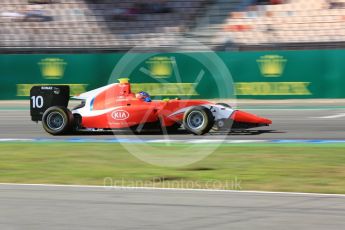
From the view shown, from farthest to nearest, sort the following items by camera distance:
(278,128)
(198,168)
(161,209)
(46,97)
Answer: (278,128), (46,97), (198,168), (161,209)

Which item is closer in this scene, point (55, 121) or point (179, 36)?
point (55, 121)

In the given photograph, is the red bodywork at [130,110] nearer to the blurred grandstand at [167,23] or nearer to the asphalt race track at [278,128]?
the asphalt race track at [278,128]

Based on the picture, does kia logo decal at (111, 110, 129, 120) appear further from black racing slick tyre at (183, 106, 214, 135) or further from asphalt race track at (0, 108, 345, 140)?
black racing slick tyre at (183, 106, 214, 135)

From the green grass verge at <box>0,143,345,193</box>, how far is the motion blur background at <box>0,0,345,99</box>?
424 inches

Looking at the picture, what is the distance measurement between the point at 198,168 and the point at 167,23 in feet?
61.0

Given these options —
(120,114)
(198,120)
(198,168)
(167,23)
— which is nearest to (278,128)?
(198,120)

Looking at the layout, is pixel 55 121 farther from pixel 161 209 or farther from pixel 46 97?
pixel 161 209

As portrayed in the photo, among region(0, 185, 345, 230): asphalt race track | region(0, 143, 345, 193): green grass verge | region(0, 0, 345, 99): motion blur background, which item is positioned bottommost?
region(0, 185, 345, 230): asphalt race track

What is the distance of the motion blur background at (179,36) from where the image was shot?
21781mm

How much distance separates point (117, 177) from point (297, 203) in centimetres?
266

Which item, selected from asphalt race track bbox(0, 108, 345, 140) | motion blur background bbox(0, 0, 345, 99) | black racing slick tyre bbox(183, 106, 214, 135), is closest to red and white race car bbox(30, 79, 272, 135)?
black racing slick tyre bbox(183, 106, 214, 135)

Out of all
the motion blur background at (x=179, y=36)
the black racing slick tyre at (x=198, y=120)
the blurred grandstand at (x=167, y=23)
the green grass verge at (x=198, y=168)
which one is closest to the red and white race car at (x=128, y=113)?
the black racing slick tyre at (x=198, y=120)

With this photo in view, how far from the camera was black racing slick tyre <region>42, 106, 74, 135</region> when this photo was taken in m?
13.0

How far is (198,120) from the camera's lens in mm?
12422
